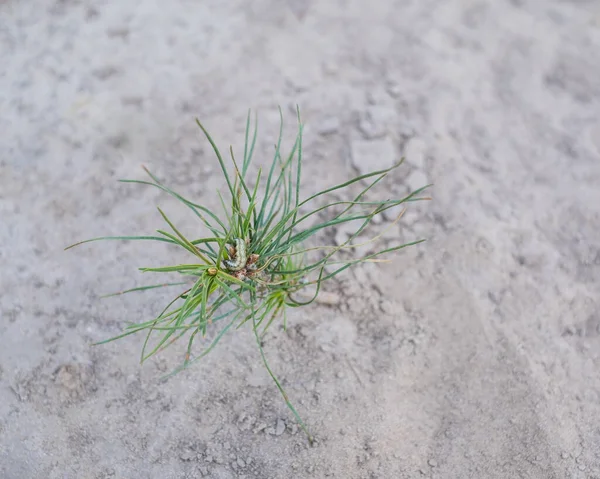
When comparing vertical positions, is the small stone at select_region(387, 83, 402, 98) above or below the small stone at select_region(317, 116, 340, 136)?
above

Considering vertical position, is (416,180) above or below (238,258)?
below

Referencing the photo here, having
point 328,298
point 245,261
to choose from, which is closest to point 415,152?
point 328,298

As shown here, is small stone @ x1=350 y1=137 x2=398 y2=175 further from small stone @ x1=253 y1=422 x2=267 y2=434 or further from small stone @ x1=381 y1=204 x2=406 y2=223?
small stone @ x1=253 y1=422 x2=267 y2=434

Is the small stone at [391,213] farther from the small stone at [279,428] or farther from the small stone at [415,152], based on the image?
the small stone at [279,428]

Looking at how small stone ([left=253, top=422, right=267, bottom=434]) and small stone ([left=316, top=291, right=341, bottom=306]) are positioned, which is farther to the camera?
small stone ([left=316, top=291, right=341, bottom=306])

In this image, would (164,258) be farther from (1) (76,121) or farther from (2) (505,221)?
(2) (505,221)

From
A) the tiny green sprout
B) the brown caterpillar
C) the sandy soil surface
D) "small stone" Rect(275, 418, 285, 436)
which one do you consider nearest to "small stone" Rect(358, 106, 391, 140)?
the sandy soil surface

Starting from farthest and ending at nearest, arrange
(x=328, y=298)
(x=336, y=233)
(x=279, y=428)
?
(x=336, y=233), (x=328, y=298), (x=279, y=428)

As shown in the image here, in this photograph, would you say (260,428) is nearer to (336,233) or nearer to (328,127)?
(336,233)
